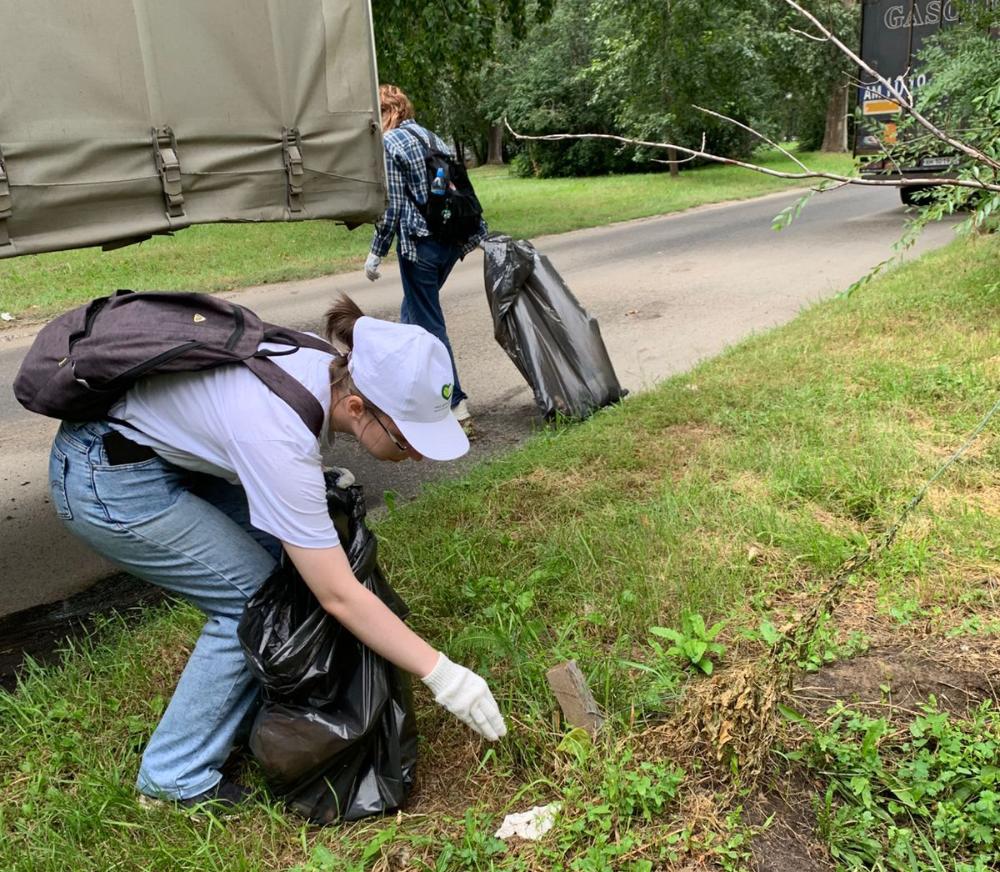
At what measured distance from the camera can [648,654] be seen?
267 cm

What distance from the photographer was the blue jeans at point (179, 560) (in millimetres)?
2221

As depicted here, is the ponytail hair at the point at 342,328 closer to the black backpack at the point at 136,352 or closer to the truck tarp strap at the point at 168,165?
the black backpack at the point at 136,352

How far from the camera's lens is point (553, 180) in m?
25.7

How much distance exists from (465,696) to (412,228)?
126 inches

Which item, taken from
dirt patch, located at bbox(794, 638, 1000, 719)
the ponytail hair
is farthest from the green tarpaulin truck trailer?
dirt patch, located at bbox(794, 638, 1000, 719)

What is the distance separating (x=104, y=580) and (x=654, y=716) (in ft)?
8.05

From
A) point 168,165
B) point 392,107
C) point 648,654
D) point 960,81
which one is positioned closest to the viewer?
point 648,654

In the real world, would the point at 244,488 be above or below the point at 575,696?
above

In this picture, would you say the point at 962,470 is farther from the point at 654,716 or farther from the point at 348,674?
the point at 348,674

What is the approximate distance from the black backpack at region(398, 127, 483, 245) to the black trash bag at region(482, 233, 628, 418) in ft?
0.70

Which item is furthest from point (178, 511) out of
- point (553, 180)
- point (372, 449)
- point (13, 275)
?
point (553, 180)

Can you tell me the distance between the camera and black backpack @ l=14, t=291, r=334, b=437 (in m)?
2.07

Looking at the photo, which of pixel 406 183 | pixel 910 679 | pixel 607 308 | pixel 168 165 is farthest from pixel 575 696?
pixel 607 308

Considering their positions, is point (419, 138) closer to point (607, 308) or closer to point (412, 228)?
point (412, 228)
